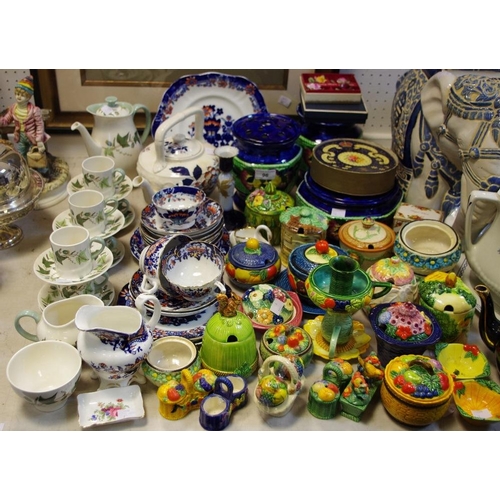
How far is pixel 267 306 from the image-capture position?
2.26m

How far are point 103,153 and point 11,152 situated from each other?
47 cm

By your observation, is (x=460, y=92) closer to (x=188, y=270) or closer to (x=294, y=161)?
(x=294, y=161)

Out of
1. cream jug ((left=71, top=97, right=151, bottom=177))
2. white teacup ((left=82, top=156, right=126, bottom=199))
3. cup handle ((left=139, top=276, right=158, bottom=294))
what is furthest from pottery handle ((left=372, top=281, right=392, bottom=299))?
cream jug ((left=71, top=97, right=151, bottom=177))

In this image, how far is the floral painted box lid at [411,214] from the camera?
105 inches

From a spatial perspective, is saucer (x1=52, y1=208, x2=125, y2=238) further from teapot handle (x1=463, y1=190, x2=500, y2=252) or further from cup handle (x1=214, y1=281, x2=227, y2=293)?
teapot handle (x1=463, y1=190, x2=500, y2=252)

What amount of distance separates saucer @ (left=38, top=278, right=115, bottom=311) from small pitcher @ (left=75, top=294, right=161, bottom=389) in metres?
0.31

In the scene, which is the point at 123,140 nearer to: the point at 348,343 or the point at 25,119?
the point at 25,119

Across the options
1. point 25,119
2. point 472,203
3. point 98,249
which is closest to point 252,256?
point 98,249

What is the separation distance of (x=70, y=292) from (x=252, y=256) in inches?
27.9

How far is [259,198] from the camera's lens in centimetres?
269

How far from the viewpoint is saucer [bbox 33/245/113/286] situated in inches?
87.4

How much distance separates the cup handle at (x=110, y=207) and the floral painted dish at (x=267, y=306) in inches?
27.6

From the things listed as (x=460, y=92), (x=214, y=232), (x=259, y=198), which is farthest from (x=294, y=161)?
(x=460, y=92)

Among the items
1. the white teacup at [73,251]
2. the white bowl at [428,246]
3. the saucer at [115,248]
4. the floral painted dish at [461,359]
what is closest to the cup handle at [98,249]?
the white teacup at [73,251]
